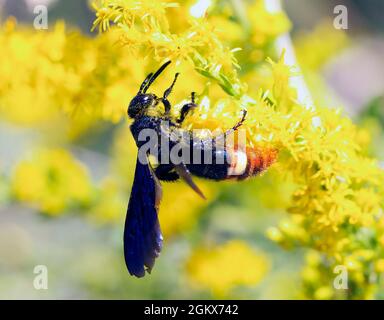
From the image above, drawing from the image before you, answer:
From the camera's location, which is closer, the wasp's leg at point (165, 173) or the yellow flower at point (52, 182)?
the wasp's leg at point (165, 173)

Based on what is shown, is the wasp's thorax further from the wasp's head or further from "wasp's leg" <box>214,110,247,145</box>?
"wasp's leg" <box>214,110,247,145</box>

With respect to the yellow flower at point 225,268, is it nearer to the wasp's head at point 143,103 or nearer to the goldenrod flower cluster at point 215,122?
the goldenrod flower cluster at point 215,122

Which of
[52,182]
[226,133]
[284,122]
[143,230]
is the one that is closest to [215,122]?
[226,133]

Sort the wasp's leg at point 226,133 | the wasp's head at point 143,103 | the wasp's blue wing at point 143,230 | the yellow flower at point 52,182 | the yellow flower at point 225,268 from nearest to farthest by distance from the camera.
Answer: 1. the wasp's blue wing at point 143,230
2. the wasp's leg at point 226,133
3. the wasp's head at point 143,103
4. the yellow flower at point 52,182
5. the yellow flower at point 225,268

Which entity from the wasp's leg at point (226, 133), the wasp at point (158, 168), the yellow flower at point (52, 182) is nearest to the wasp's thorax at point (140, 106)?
the wasp at point (158, 168)

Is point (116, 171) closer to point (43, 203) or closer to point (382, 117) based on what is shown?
point (43, 203)

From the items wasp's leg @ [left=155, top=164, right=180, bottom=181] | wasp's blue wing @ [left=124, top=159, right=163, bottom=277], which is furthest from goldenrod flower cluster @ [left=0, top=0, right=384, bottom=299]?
wasp's blue wing @ [left=124, top=159, right=163, bottom=277]

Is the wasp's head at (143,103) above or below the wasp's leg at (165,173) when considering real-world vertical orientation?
above
